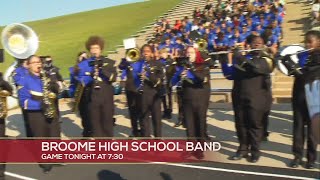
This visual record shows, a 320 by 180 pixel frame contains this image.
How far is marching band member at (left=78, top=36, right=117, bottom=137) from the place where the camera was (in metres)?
7.88

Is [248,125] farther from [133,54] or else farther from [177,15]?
[177,15]

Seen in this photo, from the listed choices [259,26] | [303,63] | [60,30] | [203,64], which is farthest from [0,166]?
[60,30]

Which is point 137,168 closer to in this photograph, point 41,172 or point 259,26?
point 41,172

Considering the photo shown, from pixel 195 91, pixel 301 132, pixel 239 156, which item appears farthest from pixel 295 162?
pixel 195 91

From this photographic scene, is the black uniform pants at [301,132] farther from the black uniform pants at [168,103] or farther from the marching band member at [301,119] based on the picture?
the black uniform pants at [168,103]

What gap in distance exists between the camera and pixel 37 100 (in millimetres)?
7180

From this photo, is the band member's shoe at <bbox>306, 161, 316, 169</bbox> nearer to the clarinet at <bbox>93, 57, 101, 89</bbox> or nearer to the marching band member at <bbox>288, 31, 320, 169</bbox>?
the marching band member at <bbox>288, 31, 320, 169</bbox>

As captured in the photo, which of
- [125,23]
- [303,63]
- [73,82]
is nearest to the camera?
[303,63]

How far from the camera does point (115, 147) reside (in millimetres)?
8711

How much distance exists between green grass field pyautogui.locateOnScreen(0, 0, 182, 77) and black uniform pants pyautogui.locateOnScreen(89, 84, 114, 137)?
67.2 ft

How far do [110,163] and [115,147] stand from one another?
2.95 ft

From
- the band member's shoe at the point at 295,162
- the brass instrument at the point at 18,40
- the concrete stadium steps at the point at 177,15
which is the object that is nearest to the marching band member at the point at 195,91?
the band member's shoe at the point at 295,162

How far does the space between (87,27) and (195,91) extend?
3781cm

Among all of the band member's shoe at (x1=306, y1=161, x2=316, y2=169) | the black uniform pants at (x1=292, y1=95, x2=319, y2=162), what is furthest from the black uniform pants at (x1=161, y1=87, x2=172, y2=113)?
the band member's shoe at (x1=306, y1=161, x2=316, y2=169)
